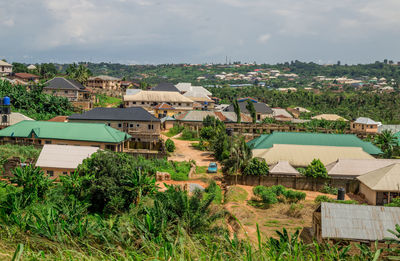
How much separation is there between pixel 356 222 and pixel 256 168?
14.0 metres

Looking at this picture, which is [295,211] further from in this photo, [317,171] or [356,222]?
[317,171]

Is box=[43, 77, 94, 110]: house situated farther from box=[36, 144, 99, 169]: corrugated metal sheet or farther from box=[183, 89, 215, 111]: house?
box=[36, 144, 99, 169]: corrugated metal sheet

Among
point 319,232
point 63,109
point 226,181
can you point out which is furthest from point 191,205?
point 63,109

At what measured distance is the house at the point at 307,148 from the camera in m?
34.8

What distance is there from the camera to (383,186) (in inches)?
1041

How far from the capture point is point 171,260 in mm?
5023

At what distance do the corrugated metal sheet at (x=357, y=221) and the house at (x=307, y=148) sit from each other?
16.4 m

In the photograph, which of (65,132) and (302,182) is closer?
(302,182)

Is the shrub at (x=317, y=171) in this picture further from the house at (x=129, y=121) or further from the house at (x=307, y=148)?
the house at (x=129, y=121)

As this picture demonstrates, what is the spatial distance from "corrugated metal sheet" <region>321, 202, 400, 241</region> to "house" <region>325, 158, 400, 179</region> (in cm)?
1422

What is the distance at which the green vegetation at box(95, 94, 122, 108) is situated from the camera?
2778 inches

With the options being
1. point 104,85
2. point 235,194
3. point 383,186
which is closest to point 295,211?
point 235,194

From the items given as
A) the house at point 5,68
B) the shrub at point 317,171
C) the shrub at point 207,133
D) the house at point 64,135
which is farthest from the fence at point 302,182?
the house at point 5,68

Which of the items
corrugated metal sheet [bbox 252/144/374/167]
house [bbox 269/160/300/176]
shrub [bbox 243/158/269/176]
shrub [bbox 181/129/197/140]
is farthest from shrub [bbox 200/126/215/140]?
shrub [bbox 243/158/269/176]
